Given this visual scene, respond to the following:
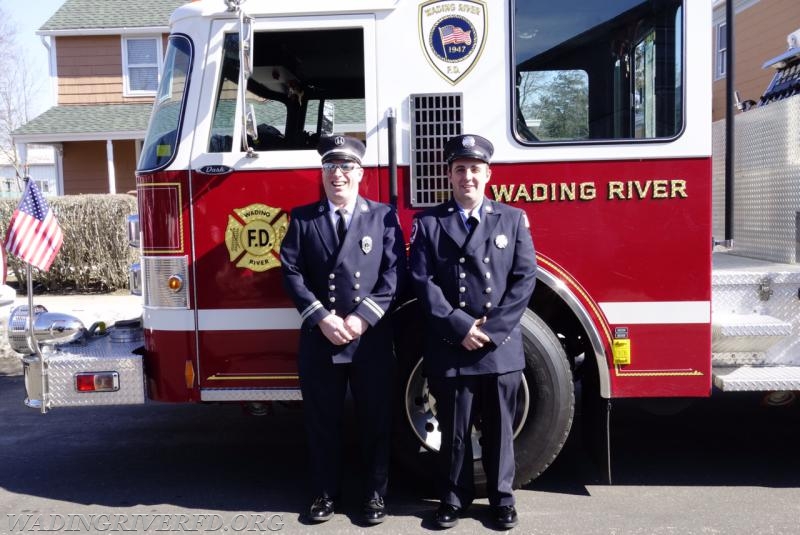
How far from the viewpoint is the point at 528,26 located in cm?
393

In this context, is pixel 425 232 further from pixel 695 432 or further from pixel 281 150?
pixel 695 432

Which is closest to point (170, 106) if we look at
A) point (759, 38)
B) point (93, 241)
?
point (93, 241)

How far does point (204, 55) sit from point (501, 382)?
7.42 feet

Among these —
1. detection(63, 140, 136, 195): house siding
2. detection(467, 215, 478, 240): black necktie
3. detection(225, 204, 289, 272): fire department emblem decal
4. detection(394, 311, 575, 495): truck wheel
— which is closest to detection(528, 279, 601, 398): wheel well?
detection(394, 311, 575, 495): truck wheel

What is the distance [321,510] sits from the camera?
3.87 metres

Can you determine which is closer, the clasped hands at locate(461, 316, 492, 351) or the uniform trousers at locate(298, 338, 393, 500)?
the clasped hands at locate(461, 316, 492, 351)

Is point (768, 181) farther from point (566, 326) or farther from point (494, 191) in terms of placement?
point (494, 191)

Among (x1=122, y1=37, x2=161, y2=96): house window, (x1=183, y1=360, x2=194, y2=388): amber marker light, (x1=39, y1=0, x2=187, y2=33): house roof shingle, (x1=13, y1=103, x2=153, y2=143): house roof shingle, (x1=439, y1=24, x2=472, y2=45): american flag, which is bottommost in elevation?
(x1=183, y1=360, x2=194, y2=388): amber marker light

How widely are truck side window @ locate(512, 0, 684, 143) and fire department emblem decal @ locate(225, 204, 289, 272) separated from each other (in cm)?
136

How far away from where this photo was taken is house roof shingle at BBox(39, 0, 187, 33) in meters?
17.7

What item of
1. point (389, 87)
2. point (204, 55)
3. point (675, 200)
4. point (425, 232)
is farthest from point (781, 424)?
point (204, 55)

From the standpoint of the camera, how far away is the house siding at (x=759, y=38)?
39.8 ft

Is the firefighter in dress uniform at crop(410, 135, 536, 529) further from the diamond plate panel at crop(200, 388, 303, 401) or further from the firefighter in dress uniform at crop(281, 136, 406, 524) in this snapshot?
the diamond plate panel at crop(200, 388, 303, 401)

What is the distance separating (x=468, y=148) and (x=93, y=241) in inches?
356
